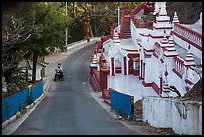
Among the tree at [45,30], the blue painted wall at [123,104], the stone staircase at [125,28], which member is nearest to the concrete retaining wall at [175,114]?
the blue painted wall at [123,104]

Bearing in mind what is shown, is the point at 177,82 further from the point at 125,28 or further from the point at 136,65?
the point at 125,28

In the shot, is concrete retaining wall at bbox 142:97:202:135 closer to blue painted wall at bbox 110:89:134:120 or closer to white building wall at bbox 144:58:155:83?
blue painted wall at bbox 110:89:134:120

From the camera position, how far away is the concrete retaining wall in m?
11.6

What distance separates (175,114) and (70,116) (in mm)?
6178

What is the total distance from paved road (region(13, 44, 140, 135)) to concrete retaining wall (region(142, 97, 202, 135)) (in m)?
0.99

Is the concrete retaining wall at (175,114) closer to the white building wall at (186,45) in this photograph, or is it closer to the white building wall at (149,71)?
the white building wall at (186,45)

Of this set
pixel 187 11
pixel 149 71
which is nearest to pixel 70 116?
pixel 149 71

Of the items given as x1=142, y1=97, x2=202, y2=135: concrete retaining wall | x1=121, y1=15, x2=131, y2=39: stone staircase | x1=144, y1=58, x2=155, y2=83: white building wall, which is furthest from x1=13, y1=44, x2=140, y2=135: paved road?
x1=121, y1=15, x2=131, y2=39: stone staircase

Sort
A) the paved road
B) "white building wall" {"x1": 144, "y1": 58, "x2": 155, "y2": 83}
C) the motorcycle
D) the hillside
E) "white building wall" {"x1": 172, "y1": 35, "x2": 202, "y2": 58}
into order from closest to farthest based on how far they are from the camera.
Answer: the paved road < "white building wall" {"x1": 172, "y1": 35, "x2": 202, "y2": 58} < "white building wall" {"x1": 144, "y1": 58, "x2": 155, "y2": 83} < the hillside < the motorcycle

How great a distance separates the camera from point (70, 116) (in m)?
18.5

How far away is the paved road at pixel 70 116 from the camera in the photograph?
14.4m

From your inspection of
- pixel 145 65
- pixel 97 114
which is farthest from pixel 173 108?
pixel 145 65

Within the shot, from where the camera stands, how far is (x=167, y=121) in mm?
14164

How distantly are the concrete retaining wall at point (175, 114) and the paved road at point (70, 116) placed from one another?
988 mm
